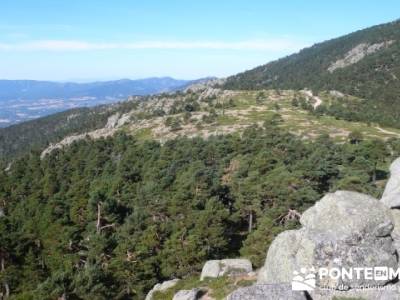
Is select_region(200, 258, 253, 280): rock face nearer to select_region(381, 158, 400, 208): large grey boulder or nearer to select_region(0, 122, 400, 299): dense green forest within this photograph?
A: select_region(0, 122, 400, 299): dense green forest

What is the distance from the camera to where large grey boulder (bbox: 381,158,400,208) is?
35.7 meters

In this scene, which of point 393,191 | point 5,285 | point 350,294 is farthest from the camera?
point 5,285

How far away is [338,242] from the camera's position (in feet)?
92.9

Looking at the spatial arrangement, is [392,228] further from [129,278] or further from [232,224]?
[232,224]

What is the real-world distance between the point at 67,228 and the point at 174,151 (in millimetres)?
52813

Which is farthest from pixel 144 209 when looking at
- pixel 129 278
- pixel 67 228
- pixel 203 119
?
pixel 203 119

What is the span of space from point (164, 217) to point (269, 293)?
45.1m

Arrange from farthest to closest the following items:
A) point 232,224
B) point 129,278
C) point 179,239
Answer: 1. point 232,224
2. point 179,239
3. point 129,278

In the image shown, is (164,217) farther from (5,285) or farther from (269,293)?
(269,293)

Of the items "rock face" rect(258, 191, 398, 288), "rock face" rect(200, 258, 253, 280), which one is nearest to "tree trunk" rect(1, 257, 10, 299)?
"rock face" rect(200, 258, 253, 280)

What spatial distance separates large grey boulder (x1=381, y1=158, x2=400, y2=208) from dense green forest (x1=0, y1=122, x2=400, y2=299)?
16.4 metres

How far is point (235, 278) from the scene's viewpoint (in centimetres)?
4259

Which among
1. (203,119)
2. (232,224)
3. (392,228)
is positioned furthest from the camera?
(203,119)

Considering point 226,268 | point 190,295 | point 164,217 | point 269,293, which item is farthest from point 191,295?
point 164,217
